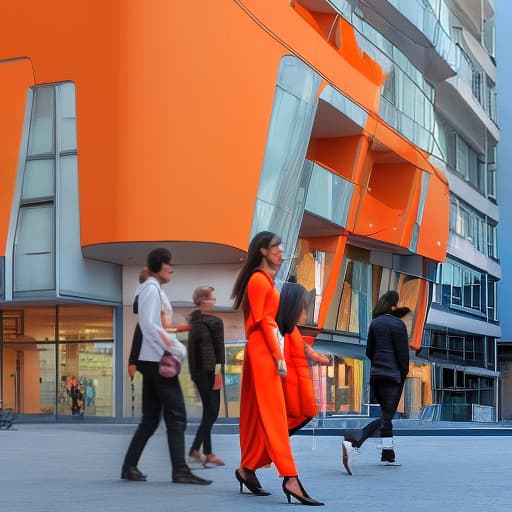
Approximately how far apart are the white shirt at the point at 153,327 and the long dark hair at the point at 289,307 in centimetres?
84

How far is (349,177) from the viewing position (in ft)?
123

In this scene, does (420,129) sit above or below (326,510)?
above

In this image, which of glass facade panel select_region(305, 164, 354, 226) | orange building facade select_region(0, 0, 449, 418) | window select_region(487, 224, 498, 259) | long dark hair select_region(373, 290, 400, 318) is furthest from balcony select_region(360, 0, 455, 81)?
long dark hair select_region(373, 290, 400, 318)

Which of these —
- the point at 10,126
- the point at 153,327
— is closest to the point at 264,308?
the point at 153,327

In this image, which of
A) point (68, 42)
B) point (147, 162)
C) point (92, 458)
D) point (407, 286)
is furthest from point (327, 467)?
point (407, 286)

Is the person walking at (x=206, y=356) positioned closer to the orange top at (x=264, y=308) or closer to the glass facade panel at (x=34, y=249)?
the orange top at (x=264, y=308)

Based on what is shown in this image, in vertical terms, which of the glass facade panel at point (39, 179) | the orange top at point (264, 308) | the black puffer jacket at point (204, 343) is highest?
the glass facade panel at point (39, 179)

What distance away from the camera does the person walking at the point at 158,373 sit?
946 centimetres

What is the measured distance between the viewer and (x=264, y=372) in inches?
351

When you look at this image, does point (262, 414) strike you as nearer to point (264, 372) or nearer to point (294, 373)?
point (264, 372)

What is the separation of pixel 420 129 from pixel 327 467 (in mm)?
31562

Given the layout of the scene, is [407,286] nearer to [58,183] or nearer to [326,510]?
[58,183]

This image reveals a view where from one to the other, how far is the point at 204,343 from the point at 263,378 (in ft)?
8.56

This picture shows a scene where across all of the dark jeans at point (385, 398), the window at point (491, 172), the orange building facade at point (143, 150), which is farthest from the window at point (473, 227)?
the dark jeans at point (385, 398)
